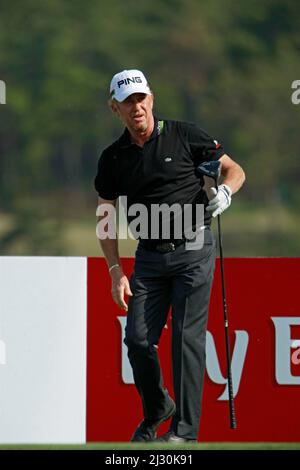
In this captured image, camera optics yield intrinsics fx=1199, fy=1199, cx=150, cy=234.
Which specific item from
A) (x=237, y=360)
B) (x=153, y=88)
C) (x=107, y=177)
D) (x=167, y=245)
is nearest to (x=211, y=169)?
(x=167, y=245)

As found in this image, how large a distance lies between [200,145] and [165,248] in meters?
0.52

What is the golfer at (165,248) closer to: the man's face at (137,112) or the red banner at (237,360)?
the man's face at (137,112)

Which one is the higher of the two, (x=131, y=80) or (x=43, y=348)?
(x=131, y=80)

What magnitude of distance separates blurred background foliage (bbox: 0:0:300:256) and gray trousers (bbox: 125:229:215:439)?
9212 mm

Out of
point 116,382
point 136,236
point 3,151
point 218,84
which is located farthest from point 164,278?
point 218,84

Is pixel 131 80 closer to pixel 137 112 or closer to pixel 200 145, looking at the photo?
pixel 137 112

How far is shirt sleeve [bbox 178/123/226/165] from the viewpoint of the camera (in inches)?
224

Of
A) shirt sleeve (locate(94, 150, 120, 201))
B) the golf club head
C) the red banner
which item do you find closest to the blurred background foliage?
the red banner

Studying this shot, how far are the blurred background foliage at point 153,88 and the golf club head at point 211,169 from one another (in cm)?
936

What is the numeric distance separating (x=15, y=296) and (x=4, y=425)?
0.71 m

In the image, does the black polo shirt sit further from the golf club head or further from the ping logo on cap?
the ping logo on cap

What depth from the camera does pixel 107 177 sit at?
18.9ft

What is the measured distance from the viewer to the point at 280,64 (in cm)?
1750

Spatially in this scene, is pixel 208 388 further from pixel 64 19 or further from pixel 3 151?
pixel 64 19
